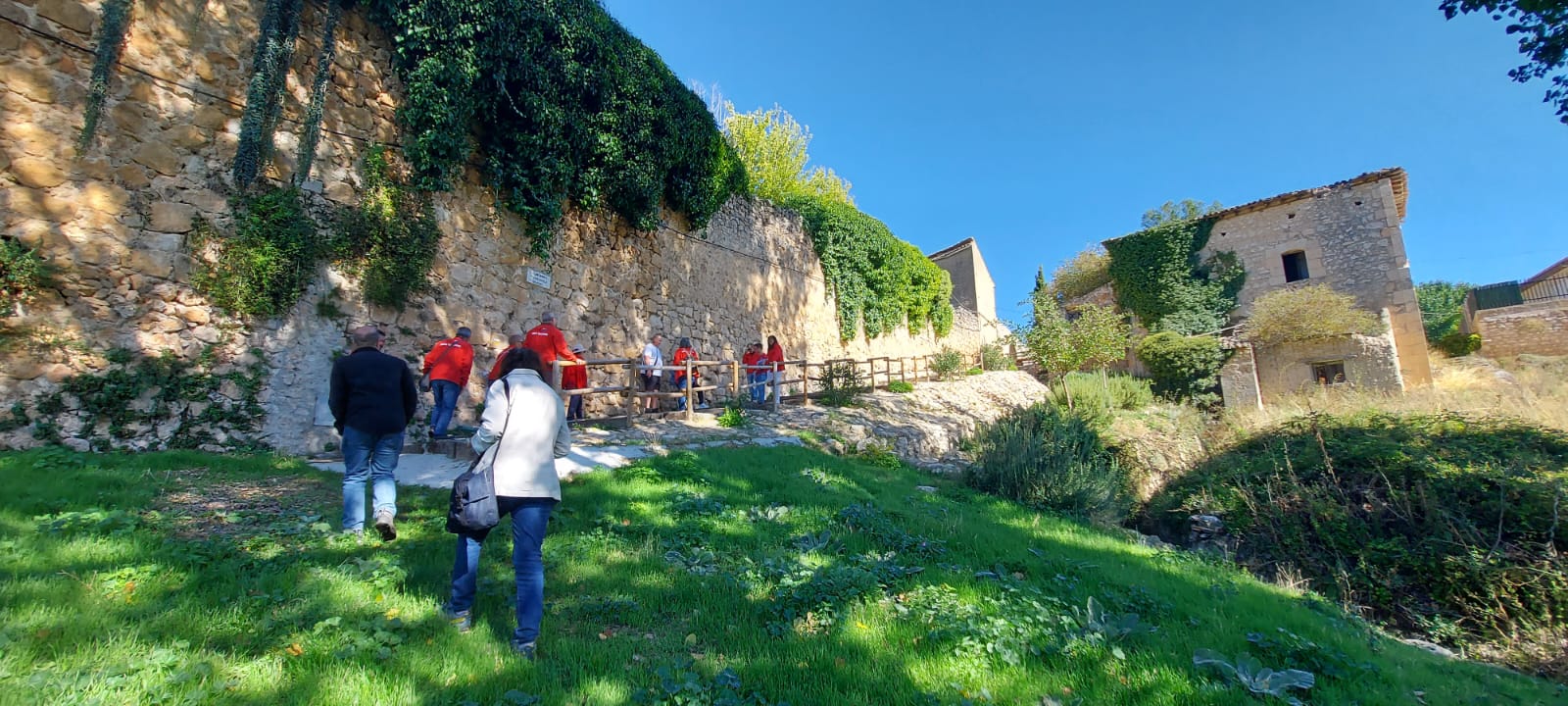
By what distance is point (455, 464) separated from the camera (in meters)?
6.30

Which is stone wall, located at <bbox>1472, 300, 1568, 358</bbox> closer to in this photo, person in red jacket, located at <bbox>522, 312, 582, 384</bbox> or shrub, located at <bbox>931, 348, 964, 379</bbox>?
shrub, located at <bbox>931, 348, 964, 379</bbox>

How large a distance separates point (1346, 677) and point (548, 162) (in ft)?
34.4

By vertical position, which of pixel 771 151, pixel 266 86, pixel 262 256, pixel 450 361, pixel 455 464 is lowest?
pixel 455 464

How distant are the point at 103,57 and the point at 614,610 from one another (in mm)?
7968

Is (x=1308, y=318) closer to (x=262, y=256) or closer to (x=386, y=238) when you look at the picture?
(x=386, y=238)

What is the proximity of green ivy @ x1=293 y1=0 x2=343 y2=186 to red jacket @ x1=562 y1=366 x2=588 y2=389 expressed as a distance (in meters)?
3.86

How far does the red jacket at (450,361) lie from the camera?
7.00 metres

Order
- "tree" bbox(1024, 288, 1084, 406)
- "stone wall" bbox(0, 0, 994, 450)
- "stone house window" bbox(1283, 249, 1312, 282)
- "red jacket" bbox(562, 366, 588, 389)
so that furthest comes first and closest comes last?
1. "stone house window" bbox(1283, 249, 1312, 282)
2. "tree" bbox(1024, 288, 1084, 406)
3. "red jacket" bbox(562, 366, 588, 389)
4. "stone wall" bbox(0, 0, 994, 450)

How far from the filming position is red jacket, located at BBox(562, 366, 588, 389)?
8.51 meters

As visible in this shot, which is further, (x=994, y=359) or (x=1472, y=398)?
(x=994, y=359)

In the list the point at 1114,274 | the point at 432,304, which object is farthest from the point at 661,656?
the point at 1114,274

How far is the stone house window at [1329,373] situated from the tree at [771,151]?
1662 centimetres

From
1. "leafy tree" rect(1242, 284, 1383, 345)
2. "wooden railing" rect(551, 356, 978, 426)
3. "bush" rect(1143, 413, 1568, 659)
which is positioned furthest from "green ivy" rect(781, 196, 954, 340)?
"bush" rect(1143, 413, 1568, 659)

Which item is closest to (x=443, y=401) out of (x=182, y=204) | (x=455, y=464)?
(x=455, y=464)
